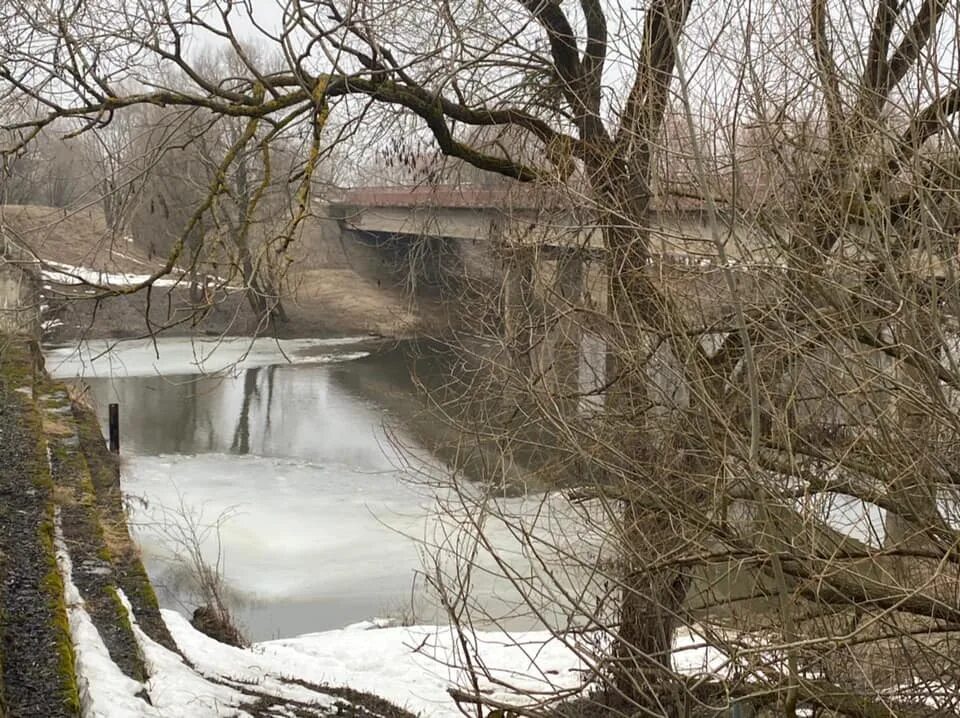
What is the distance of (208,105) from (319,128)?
1078 mm

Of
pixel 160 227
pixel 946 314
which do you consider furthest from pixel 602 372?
pixel 160 227

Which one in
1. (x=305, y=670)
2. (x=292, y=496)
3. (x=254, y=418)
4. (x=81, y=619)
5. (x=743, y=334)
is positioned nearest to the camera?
(x=743, y=334)

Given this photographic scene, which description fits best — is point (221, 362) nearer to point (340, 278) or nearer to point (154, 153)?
point (340, 278)

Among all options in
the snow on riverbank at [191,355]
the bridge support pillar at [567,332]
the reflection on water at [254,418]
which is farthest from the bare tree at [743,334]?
the snow on riverbank at [191,355]

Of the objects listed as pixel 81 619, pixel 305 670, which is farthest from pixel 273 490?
pixel 81 619

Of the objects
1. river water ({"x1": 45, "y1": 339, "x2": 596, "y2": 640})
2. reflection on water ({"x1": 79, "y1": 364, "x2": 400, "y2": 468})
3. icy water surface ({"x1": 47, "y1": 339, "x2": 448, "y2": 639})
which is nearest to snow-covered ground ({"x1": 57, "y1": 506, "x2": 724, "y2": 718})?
river water ({"x1": 45, "y1": 339, "x2": 596, "y2": 640})

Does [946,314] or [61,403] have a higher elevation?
[946,314]

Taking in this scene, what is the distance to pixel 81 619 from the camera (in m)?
7.02

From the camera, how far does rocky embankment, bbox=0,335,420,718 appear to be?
5.64m

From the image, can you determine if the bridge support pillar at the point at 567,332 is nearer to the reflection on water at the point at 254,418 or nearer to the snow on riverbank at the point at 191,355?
the reflection on water at the point at 254,418

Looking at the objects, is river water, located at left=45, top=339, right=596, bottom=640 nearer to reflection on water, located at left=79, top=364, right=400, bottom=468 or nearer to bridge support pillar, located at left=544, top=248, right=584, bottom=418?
reflection on water, located at left=79, top=364, right=400, bottom=468

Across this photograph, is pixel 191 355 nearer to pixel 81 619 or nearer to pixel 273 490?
pixel 273 490

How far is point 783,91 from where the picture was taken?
217 inches

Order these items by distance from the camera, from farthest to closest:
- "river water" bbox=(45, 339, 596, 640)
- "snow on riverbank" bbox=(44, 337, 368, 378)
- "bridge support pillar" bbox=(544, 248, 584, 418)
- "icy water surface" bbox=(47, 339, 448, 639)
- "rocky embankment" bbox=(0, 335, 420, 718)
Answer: "snow on riverbank" bbox=(44, 337, 368, 378), "icy water surface" bbox=(47, 339, 448, 639), "river water" bbox=(45, 339, 596, 640), "bridge support pillar" bbox=(544, 248, 584, 418), "rocky embankment" bbox=(0, 335, 420, 718)
